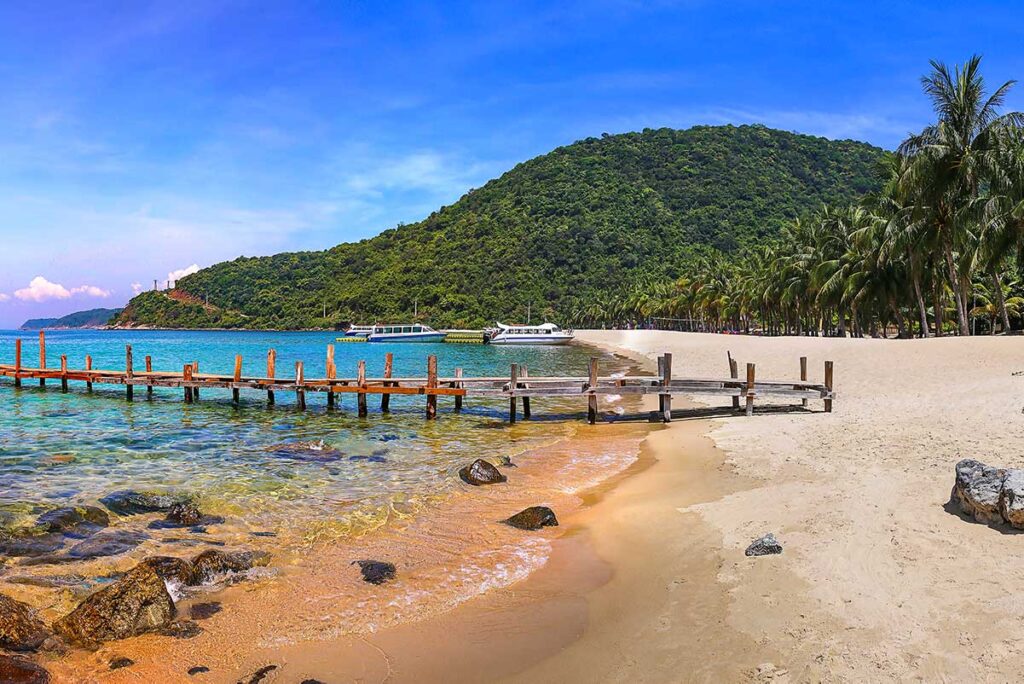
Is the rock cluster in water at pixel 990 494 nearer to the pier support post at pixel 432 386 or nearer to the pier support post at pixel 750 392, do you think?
the pier support post at pixel 750 392

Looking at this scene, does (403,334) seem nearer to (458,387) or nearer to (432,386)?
(458,387)

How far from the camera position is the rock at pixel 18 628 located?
6.26m

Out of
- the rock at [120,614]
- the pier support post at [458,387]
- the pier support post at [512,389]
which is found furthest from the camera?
the pier support post at [458,387]

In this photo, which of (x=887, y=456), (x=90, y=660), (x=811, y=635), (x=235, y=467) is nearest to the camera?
(x=811, y=635)

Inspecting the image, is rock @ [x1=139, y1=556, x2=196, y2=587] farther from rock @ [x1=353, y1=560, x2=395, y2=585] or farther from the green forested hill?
the green forested hill

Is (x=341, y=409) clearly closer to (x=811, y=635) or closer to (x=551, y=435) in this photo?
(x=551, y=435)

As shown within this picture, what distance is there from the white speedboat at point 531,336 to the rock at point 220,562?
87.5 m

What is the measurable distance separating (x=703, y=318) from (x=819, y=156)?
105500mm

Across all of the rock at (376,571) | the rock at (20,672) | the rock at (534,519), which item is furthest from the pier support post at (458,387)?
the rock at (20,672)

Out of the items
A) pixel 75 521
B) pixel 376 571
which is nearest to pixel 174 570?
pixel 376 571

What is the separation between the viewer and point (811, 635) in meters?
5.46

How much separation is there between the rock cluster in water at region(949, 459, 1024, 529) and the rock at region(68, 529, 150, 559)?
11.0 meters

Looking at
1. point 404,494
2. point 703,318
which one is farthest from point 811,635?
point 703,318

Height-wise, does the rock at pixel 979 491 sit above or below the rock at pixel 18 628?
above
